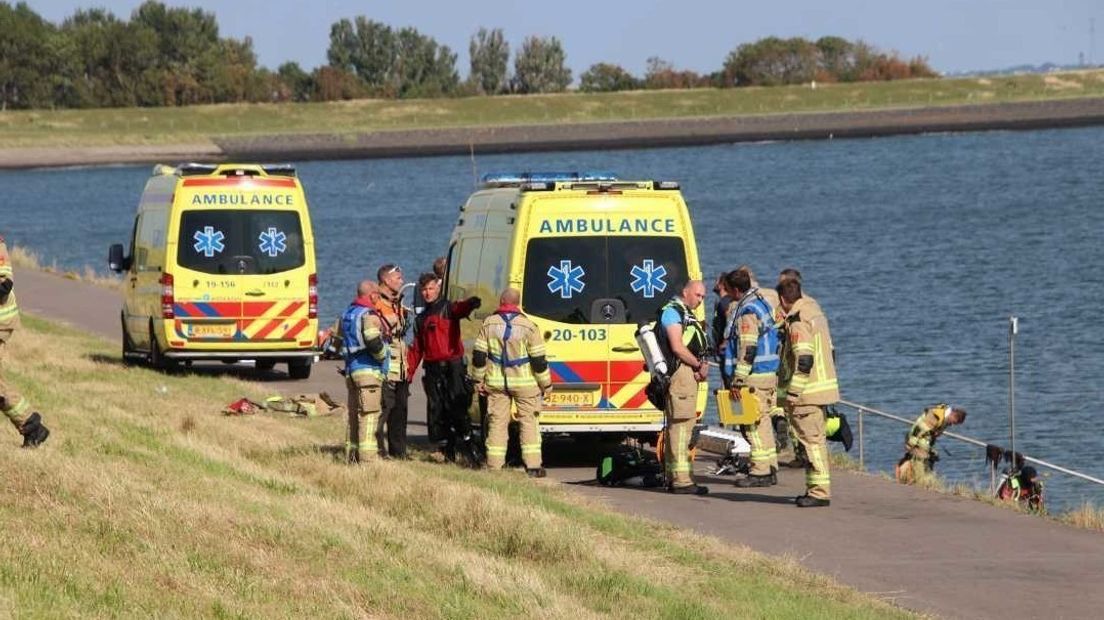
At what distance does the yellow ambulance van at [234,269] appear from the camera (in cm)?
2642

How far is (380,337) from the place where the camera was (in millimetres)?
17922

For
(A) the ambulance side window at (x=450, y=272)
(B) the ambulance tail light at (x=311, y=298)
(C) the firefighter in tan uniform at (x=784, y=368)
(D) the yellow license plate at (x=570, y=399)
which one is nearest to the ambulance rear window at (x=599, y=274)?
(D) the yellow license plate at (x=570, y=399)

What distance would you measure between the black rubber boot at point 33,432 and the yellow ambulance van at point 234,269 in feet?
34.5

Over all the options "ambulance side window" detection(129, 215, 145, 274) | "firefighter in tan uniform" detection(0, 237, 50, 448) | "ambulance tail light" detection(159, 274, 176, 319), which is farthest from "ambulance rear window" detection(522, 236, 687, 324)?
"ambulance side window" detection(129, 215, 145, 274)

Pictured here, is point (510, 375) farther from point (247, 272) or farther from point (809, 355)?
point (247, 272)

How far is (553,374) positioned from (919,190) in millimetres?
75581

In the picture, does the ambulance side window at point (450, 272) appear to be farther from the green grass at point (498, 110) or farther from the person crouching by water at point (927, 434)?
the green grass at point (498, 110)

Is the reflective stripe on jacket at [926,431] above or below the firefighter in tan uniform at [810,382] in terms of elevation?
below

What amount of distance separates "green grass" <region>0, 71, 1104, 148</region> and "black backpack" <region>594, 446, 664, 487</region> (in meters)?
125

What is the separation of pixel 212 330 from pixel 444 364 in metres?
7.95

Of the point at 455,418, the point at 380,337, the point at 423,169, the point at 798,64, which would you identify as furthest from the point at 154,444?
the point at 798,64

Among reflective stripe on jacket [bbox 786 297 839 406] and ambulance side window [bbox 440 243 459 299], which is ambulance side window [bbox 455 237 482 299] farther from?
reflective stripe on jacket [bbox 786 297 839 406]

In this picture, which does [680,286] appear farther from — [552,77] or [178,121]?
[552,77]

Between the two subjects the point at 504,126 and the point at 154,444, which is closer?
the point at 154,444
